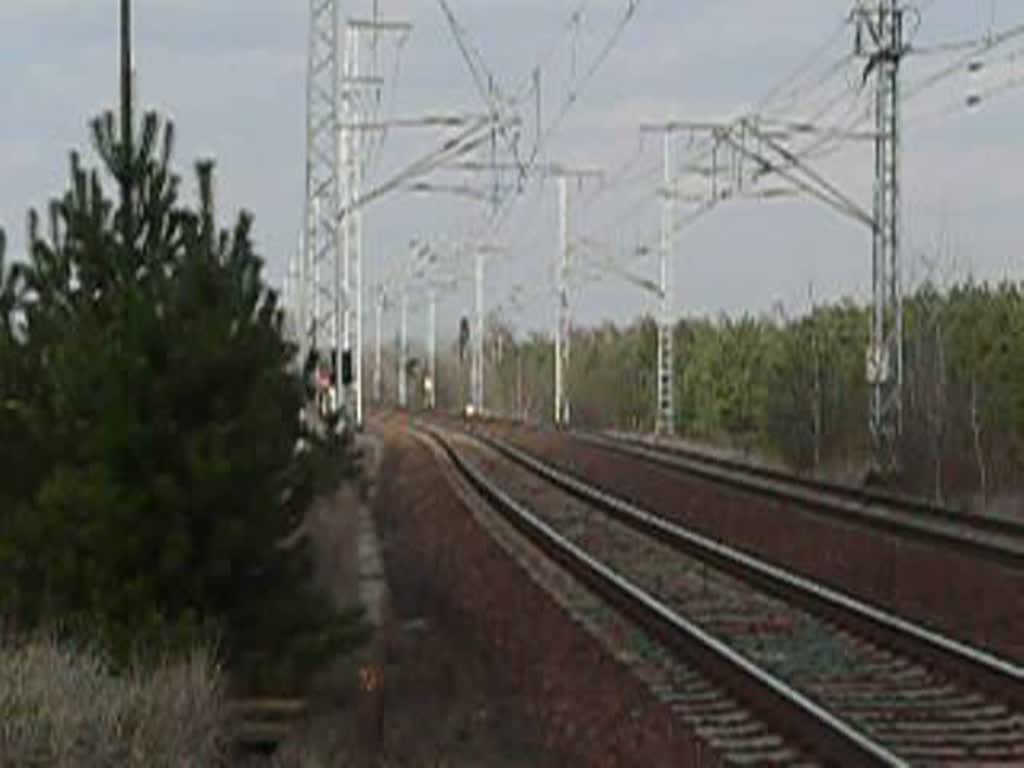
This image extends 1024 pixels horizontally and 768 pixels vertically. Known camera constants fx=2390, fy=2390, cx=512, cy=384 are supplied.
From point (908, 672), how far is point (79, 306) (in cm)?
646

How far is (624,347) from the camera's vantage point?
303ft

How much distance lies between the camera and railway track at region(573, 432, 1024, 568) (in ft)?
92.4

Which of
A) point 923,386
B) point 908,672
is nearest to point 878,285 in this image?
point 923,386

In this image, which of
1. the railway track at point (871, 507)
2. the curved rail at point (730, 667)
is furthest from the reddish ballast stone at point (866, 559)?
the curved rail at point (730, 667)

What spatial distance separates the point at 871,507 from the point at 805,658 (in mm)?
17322

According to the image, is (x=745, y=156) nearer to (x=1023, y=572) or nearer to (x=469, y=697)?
(x=1023, y=572)

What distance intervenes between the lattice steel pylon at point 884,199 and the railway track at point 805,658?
10.6 m

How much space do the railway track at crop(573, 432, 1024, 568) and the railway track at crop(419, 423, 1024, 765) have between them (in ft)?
8.59

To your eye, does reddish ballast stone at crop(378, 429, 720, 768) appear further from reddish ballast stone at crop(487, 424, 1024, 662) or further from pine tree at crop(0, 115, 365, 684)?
reddish ballast stone at crop(487, 424, 1024, 662)

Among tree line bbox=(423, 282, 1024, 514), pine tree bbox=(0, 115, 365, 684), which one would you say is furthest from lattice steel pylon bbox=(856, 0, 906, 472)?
pine tree bbox=(0, 115, 365, 684)

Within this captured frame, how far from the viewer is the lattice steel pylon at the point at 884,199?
40.3m

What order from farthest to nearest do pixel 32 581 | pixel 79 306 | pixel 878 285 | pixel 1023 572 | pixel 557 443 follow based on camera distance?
pixel 557 443 < pixel 878 285 < pixel 1023 572 < pixel 79 306 < pixel 32 581

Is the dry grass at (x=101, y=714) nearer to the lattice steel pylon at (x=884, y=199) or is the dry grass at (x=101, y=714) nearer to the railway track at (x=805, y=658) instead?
the railway track at (x=805, y=658)

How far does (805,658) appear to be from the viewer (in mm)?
18109
